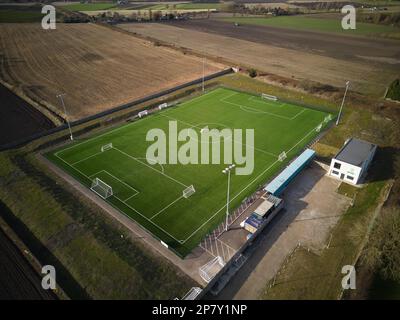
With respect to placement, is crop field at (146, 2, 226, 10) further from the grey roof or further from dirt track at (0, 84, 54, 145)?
the grey roof

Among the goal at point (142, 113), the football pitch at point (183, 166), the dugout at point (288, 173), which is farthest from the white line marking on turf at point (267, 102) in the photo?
the goal at point (142, 113)

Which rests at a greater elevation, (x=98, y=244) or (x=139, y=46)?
(x=139, y=46)

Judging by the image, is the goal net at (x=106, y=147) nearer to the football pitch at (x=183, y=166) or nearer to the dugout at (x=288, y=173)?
the football pitch at (x=183, y=166)

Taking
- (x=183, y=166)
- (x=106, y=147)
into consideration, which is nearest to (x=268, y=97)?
(x=183, y=166)

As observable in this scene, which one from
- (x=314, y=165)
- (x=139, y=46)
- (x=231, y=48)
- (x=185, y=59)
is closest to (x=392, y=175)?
(x=314, y=165)
